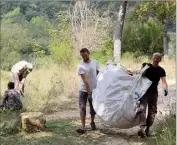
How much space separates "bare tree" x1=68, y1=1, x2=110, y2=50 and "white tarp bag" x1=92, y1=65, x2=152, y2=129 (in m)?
13.0

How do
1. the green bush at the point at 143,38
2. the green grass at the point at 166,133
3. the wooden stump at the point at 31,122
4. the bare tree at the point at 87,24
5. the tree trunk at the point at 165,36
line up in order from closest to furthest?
the green grass at the point at 166,133 < the wooden stump at the point at 31,122 < the bare tree at the point at 87,24 < the tree trunk at the point at 165,36 < the green bush at the point at 143,38

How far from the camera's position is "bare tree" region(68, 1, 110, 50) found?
19.6 meters

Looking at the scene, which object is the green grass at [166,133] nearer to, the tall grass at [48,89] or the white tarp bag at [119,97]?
the white tarp bag at [119,97]

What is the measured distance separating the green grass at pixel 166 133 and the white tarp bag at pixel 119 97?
1.10ft

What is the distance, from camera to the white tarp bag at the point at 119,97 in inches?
221

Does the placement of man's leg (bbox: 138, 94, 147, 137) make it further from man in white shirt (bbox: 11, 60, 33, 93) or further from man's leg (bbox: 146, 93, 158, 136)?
man in white shirt (bbox: 11, 60, 33, 93)

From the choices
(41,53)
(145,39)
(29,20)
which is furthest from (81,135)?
(29,20)

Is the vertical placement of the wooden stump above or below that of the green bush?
below

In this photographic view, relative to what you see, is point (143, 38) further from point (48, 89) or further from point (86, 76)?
point (86, 76)

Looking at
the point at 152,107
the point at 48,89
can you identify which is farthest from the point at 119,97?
the point at 48,89

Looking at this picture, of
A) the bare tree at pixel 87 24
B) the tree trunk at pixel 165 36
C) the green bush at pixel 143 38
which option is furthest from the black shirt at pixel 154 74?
the green bush at pixel 143 38

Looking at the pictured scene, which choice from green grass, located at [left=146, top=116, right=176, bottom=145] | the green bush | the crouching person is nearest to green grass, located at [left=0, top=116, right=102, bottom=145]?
green grass, located at [left=146, top=116, right=176, bottom=145]

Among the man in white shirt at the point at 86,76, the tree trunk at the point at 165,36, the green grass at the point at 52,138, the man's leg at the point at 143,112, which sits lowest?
the green grass at the point at 52,138

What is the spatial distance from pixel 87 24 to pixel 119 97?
15.5m
